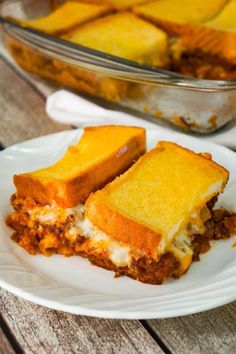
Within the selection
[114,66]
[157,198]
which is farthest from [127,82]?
[157,198]

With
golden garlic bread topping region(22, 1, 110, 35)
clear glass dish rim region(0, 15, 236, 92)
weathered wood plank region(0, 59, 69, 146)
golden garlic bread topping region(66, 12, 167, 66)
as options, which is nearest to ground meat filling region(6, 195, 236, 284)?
clear glass dish rim region(0, 15, 236, 92)

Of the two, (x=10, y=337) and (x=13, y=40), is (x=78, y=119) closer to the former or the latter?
(x=13, y=40)

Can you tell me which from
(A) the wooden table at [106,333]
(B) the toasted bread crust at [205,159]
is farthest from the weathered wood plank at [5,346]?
(B) the toasted bread crust at [205,159]

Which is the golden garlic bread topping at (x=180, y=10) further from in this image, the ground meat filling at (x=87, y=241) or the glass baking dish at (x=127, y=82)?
the ground meat filling at (x=87, y=241)

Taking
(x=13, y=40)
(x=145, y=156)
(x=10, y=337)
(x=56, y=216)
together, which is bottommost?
(x=13, y=40)

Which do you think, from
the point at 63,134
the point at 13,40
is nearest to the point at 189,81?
the point at 63,134
